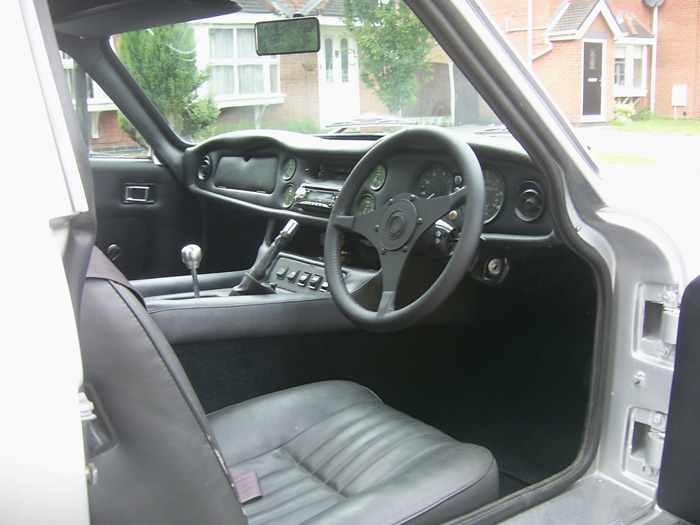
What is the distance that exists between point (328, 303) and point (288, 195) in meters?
0.77

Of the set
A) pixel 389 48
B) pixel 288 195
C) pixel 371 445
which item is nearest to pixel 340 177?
pixel 288 195

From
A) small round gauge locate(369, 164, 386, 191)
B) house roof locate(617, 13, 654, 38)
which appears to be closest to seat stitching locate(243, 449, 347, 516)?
small round gauge locate(369, 164, 386, 191)

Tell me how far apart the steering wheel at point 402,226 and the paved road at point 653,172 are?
0.31 metres

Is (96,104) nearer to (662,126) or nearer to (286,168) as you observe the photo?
(286,168)

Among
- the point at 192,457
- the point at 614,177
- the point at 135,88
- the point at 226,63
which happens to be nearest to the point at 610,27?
the point at 614,177

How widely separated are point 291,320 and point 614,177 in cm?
104

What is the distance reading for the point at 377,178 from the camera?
2.13 metres

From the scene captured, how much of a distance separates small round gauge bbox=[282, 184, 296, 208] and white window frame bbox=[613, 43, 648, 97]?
1551mm

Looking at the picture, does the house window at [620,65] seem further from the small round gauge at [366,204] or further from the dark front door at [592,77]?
the small round gauge at [366,204]

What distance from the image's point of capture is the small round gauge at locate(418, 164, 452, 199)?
1960 millimetres

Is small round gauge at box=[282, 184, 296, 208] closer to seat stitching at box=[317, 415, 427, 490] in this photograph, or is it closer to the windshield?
the windshield

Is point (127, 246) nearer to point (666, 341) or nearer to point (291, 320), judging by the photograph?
point (291, 320)

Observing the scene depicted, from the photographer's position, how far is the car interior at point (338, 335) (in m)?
0.94

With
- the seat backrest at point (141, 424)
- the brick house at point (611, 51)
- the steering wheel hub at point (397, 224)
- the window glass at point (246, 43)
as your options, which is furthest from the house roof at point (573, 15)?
the window glass at point (246, 43)
